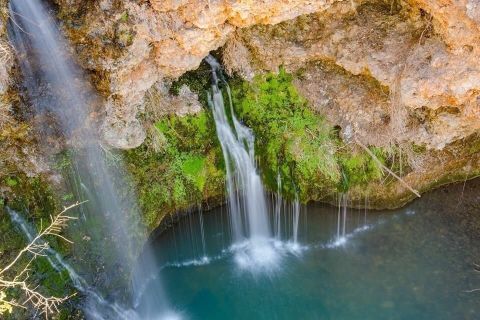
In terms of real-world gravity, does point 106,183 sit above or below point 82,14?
below

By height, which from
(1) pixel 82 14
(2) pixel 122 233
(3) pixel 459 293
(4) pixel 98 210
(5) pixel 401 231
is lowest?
(3) pixel 459 293

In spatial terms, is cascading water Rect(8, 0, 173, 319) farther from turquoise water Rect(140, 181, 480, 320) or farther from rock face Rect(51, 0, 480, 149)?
turquoise water Rect(140, 181, 480, 320)

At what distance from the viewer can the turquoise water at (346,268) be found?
28.5ft

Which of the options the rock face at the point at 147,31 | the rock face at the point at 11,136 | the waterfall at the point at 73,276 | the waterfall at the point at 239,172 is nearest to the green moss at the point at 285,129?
the waterfall at the point at 239,172

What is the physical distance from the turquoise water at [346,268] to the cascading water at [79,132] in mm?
830

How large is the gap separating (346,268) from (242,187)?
273 cm

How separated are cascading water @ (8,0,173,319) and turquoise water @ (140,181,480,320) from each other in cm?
83

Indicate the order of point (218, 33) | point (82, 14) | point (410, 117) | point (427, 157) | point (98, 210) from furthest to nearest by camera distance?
point (427, 157) → point (410, 117) → point (98, 210) → point (218, 33) → point (82, 14)

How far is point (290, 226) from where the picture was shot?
995 centimetres

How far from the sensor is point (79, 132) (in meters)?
7.83

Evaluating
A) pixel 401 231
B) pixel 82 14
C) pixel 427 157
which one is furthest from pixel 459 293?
pixel 82 14

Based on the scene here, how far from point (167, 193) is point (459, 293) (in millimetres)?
6057

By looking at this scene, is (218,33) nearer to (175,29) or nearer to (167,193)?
(175,29)

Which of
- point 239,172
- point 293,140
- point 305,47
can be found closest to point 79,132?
point 239,172
